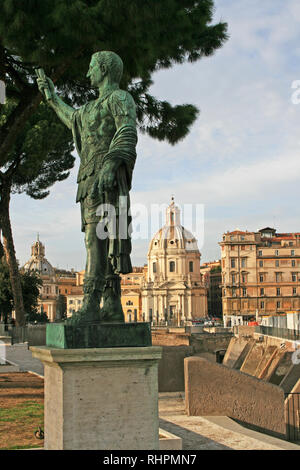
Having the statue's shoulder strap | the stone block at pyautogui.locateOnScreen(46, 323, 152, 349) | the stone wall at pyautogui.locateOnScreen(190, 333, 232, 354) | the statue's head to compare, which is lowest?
the stone wall at pyautogui.locateOnScreen(190, 333, 232, 354)

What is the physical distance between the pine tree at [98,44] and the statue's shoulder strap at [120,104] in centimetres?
459

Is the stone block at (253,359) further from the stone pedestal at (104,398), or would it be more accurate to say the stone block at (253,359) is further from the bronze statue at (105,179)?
the stone pedestal at (104,398)

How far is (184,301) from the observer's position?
9812 centimetres

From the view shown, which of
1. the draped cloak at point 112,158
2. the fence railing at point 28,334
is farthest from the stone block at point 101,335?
the fence railing at point 28,334

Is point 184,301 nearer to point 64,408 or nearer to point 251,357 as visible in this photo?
point 251,357

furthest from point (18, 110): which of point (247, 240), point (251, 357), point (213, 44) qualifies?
point (247, 240)

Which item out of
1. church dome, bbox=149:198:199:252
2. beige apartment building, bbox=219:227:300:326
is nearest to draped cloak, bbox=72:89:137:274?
beige apartment building, bbox=219:227:300:326

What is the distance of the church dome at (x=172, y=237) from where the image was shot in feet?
329

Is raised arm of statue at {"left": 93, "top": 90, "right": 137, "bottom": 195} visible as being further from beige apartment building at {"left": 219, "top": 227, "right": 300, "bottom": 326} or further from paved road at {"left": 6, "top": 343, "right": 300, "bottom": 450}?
beige apartment building at {"left": 219, "top": 227, "right": 300, "bottom": 326}

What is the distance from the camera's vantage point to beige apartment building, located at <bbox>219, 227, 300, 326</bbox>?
73688 millimetres

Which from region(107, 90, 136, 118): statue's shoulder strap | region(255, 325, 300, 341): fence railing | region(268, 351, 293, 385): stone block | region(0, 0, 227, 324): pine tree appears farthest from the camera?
region(255, 325, 300, 341): fence railing

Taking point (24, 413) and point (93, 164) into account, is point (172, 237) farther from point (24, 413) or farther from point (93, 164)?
point (93, 164)

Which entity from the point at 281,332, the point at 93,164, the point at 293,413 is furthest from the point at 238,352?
the point at 93,164
